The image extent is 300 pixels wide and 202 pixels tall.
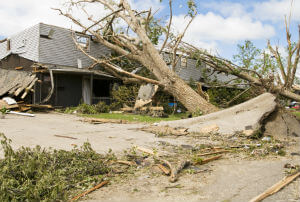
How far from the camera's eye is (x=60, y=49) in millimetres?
15852

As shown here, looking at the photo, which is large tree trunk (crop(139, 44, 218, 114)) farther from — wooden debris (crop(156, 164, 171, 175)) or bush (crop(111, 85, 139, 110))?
wooden debris (crop(156, 164, 171, 175))

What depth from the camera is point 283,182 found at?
2930 mm

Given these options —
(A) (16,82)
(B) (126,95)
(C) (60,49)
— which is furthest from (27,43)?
(B) (126,95)

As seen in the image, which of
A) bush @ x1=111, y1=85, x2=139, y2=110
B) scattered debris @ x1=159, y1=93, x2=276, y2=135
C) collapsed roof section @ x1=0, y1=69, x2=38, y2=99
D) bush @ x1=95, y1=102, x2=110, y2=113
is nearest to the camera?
scattered debris @ x1=159, y1=93, x2=276, y2=135

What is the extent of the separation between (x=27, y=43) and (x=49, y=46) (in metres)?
1.56

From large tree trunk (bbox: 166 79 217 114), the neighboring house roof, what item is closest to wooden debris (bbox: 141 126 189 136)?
large tree trunk (bbox: 166 79 217 114)

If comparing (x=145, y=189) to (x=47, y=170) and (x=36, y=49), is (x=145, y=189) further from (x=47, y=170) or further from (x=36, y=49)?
(x=36, y=49)

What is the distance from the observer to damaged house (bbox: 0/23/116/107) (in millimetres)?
14203

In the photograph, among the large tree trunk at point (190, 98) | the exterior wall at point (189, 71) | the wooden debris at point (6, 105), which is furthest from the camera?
the exterior wall at point (189, 71)

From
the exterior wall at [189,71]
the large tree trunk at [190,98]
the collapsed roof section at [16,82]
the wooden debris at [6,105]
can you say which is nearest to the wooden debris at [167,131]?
the large tree trunk at [190,98]

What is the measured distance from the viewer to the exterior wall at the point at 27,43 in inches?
593

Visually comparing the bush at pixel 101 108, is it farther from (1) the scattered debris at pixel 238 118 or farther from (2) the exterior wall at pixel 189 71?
(2) the exterior wall at pixel 189 71

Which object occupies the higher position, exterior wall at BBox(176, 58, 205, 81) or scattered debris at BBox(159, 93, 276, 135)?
exterior wall at BBox(176, 58, 205, 81)

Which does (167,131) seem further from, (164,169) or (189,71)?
(189,71)
